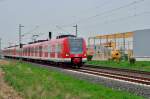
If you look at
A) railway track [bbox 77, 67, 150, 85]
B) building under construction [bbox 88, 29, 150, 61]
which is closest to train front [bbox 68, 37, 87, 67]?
railway track [bbox 77, 67, 150, 85]

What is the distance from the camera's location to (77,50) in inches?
1464

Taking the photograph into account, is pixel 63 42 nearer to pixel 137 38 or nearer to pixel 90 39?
pixel 137 38

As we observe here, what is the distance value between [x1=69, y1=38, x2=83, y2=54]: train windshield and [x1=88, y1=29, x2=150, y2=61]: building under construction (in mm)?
19625

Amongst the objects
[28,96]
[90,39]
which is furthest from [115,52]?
[28,96]

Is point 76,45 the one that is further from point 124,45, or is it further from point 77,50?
point 124,45

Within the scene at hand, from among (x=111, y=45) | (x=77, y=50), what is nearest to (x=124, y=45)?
(x=111, y=45)

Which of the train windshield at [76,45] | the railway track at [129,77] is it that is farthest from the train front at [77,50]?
the railway track at [129,77]

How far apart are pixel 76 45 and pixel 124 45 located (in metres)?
30.6

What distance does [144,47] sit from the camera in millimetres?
57656

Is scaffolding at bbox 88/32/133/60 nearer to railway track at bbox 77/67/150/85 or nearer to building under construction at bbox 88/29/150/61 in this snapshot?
building under construction at bbox 88/29/150/61

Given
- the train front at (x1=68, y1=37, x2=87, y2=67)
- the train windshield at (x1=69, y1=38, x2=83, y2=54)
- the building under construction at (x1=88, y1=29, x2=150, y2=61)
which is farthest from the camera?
the building under construction at (x1=88, y1=29, x2=150, y2=61)

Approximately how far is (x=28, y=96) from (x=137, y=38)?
153ft

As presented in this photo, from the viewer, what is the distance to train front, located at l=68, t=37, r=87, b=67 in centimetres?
3669

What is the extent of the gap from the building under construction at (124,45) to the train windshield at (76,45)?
1962 centimetres
